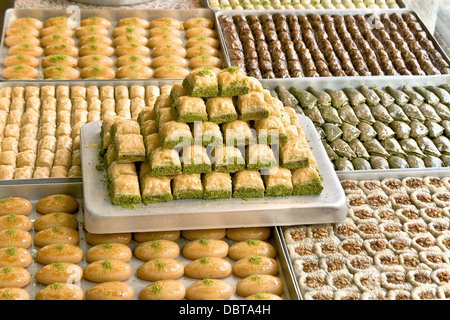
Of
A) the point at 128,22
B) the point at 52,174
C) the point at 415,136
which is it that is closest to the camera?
the point at 52,174

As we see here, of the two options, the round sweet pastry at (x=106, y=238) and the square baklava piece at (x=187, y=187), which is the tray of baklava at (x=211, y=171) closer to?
the square baklava piece at (x=187, y=187)

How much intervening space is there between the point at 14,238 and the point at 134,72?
8.00 feet

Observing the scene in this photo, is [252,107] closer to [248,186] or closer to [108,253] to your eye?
[248,186]

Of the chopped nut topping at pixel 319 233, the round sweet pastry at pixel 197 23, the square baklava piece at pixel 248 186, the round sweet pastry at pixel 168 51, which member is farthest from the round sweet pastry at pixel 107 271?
the round sweet pastry at pixel 197 23

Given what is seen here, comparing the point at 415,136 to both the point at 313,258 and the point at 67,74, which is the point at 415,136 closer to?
the point at 313,258

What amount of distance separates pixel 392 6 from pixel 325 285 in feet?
15.4

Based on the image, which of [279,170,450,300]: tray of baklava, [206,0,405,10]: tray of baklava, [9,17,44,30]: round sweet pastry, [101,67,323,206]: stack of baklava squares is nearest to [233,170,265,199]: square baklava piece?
[101,67,323,206]: stack of baklava squares

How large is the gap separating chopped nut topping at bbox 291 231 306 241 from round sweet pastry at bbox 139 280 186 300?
859 mm

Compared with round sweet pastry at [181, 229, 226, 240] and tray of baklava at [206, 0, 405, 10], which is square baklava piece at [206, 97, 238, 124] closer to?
round sweet pastry at [181, 229, 226, 240]

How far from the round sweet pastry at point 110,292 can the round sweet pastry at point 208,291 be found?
1.19 ft

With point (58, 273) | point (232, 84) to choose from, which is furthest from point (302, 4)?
point (58, 273)

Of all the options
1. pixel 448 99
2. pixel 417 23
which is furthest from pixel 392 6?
pixel 448 99

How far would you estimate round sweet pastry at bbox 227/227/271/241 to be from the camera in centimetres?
423
